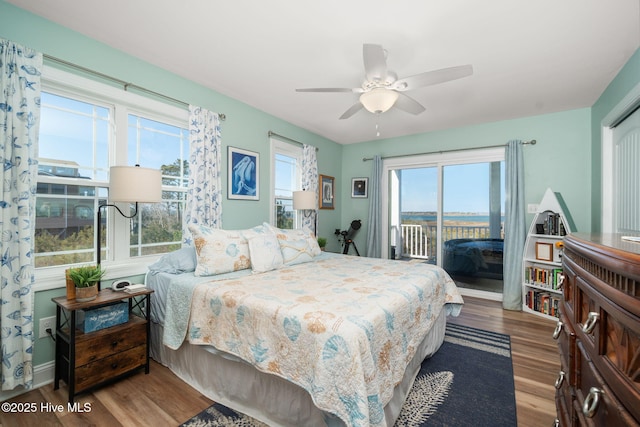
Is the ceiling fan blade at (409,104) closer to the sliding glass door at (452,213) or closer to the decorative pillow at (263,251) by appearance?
the decorative pillow at (263,251)

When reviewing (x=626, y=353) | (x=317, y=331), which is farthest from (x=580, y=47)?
(x=317, y=331)

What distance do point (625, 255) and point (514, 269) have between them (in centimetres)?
395

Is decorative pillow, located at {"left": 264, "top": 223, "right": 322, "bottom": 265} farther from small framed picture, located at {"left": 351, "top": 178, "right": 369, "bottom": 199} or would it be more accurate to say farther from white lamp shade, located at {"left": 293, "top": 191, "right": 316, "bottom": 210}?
small framed picture, located at {"left": 351, "top": 178, "right": 369, "bottom": 199}

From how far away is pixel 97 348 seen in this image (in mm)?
1924

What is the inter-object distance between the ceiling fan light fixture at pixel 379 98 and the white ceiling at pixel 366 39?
1.20ft

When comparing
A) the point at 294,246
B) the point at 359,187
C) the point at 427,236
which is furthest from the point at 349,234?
the point at 294,246

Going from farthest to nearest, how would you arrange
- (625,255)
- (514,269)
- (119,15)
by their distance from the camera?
1. (514,269)
2. (119,15)
3. (625,255)

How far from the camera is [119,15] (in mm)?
1995

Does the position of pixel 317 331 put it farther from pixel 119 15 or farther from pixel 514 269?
pixel 514 269

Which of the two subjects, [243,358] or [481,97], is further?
[481,97]

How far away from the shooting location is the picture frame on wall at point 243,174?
334cm

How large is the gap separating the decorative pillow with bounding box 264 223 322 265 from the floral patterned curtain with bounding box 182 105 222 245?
0.63 metres

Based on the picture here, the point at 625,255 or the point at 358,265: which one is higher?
the point at 625,255

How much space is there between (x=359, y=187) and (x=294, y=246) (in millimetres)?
2703
